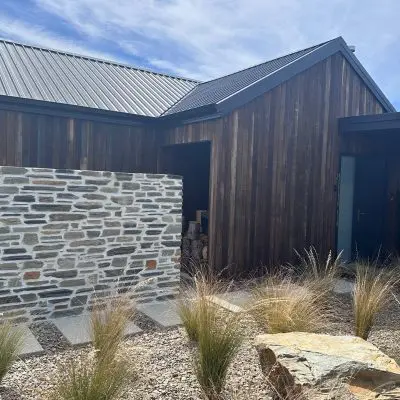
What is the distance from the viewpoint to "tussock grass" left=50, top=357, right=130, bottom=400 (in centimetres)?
251

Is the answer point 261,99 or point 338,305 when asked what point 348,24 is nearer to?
point 261,99

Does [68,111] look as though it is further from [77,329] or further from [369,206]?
[369,206]

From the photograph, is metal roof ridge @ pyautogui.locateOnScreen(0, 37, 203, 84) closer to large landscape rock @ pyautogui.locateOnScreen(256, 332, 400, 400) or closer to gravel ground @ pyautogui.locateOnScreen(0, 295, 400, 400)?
gravel ground @ pyautogui.locateOnScreen(0, 295, 400, 400)

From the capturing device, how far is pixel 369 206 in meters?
8.60

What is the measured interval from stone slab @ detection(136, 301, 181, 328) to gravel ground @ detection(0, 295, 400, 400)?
0.11m

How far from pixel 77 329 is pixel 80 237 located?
1.10 m

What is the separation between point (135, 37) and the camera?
39.7 feet

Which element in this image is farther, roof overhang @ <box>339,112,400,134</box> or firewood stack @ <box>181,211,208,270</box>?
firewood stack @ <box>181,211,208,270</box>

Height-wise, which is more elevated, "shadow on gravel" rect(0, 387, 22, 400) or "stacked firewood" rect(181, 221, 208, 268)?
"stacked firewood" rect(181, 221, 208, 268)

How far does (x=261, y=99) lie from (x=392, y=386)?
16.7 ft

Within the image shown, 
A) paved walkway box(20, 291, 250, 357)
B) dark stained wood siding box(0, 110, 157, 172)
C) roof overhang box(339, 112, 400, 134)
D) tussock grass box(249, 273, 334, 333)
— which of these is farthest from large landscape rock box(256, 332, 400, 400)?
dark stained wood siding box(0, 110, 157, 172)

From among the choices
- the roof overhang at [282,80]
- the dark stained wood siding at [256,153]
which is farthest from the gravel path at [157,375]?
the roof overhang at [282,80]

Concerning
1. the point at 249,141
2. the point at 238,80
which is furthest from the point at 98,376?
the point at 238,80

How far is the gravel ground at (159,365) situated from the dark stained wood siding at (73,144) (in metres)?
3.22
